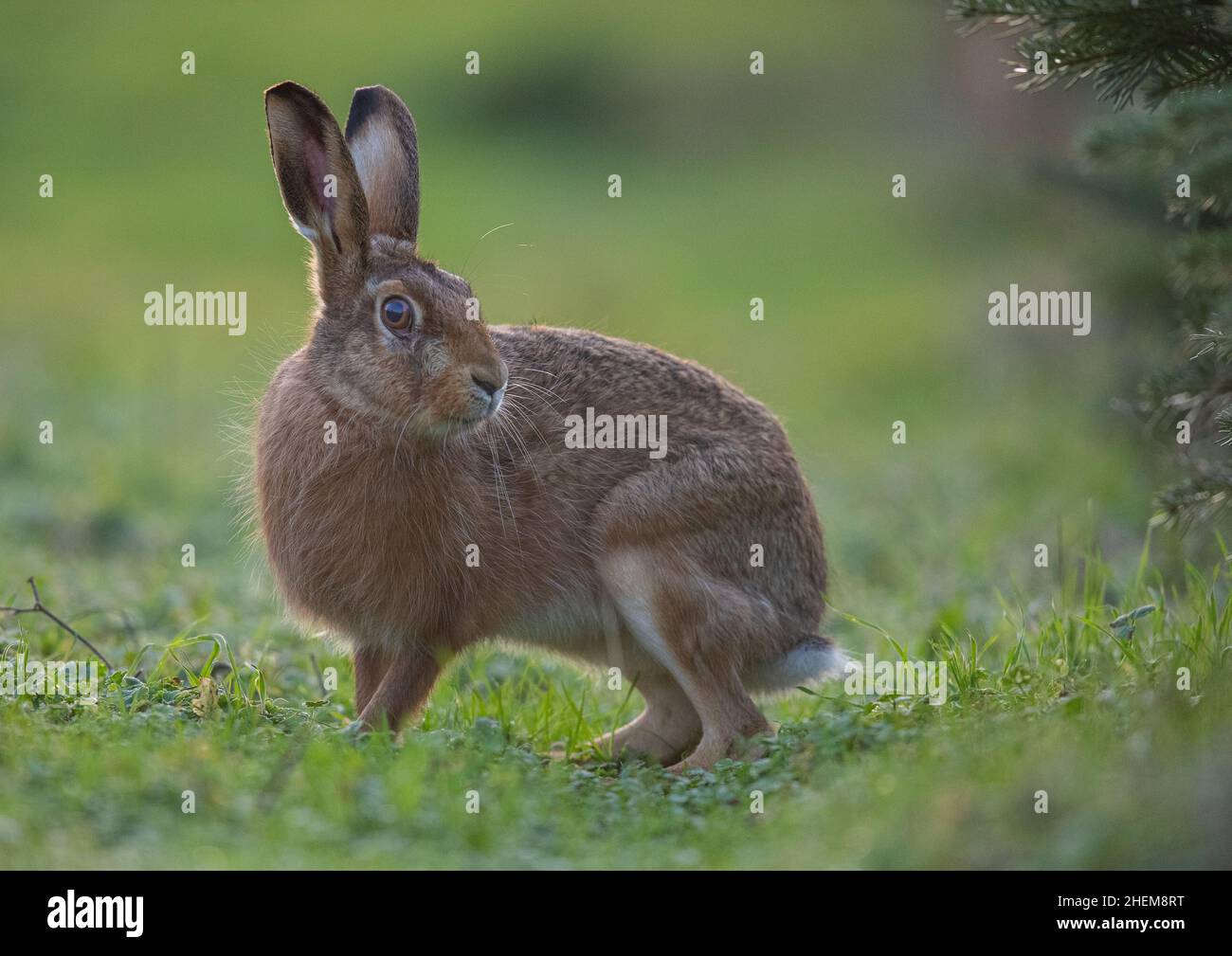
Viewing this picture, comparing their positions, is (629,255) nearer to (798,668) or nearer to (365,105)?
(365,105)

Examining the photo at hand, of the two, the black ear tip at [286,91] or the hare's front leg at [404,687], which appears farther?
the hare's front leg at [404,687]

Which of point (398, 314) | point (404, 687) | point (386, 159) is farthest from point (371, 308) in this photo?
point (404, 687)

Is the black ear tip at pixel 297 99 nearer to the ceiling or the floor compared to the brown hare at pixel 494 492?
nearer to the ceiling

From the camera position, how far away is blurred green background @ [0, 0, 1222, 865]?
33.6ft

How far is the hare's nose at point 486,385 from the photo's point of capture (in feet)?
20.2

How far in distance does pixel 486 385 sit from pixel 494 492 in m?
0.74

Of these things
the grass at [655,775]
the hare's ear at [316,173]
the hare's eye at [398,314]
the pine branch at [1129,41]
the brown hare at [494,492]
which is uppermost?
the pine branch at [1129,41]

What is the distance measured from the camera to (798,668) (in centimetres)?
705

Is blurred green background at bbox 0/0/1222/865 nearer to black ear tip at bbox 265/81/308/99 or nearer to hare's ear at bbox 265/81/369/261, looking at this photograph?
hare's ear at bbox 265/81/369/261

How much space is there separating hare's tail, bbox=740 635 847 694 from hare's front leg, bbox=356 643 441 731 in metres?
1.52

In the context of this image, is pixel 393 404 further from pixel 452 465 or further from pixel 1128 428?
pixel 1128 428

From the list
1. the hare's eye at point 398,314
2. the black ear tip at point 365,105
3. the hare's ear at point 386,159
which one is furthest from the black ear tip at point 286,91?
the hare's eye at point 398,314

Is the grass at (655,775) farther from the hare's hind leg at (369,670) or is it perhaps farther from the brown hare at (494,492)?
the brown hare at (494,492)
